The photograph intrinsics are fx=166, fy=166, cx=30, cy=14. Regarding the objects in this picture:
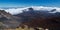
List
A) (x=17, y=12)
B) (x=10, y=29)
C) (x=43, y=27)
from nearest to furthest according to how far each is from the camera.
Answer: (x=43, y=27)
(x=10, y=29)
(x=17, y=12)

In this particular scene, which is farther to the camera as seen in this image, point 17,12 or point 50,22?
point 17,12

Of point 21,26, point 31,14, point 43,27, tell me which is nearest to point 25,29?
point 21,26

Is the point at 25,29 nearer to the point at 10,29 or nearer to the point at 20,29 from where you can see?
the point at 20,29

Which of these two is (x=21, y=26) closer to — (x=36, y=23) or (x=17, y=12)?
(x=36, y=23)

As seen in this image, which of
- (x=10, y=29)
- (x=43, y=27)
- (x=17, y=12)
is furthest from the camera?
(x=17, y=12)

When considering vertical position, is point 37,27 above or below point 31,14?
below

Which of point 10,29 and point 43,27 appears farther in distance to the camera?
point 10,29

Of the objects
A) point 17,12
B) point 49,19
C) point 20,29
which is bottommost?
point 20,29

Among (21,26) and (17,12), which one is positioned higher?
(17,12)

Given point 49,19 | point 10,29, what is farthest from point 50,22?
point 10,29
